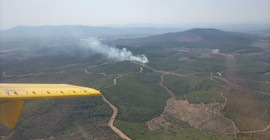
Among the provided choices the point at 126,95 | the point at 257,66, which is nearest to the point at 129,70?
the point at 126,95

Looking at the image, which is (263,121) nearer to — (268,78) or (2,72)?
(268,78)

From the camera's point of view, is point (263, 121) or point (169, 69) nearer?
point (263, 121)

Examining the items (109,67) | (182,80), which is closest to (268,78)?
(182,80)

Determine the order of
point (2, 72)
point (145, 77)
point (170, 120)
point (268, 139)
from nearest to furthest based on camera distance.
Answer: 1. point (268, 139)
2. point (170, 120)
3. point (145, 77)
4. point (2, 72)

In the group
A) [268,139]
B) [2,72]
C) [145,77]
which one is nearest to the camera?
[268,139]

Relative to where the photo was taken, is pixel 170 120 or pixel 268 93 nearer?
pixel 170 120

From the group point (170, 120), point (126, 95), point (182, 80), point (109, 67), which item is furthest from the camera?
point (109, 67)

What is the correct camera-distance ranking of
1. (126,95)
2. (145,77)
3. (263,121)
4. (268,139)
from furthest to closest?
(145,77) < (126,95) < (263,121) < (268,139)

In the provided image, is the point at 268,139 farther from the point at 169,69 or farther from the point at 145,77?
the point at 169,69
